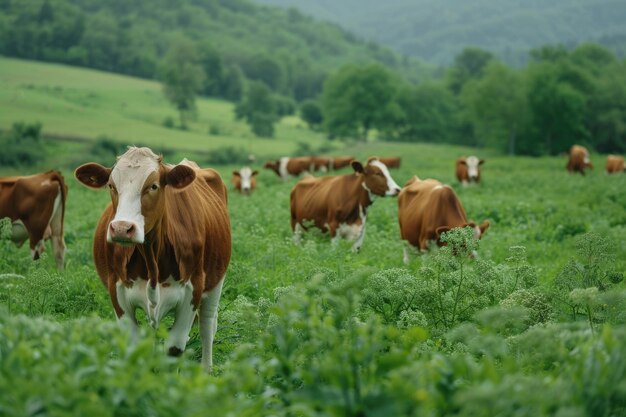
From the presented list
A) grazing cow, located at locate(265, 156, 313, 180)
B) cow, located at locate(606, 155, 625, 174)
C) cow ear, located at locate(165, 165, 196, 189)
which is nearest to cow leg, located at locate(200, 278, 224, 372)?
cow ear, located at locate(165, 165, 196, 189)

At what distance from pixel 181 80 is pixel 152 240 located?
93.5m

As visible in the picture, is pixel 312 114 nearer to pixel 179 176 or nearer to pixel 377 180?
pixel 377 180

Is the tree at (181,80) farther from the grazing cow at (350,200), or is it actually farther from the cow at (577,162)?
the grazing cow at (350,200)

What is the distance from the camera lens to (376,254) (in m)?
11.9

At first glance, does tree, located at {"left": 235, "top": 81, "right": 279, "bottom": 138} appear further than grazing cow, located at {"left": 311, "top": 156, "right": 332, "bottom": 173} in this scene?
Yes

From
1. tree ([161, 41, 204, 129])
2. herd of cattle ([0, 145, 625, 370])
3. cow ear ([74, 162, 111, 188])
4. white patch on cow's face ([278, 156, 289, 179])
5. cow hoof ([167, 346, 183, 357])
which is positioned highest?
tree ([161, 41, 204, 129])

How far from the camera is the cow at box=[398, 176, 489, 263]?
36.1 ft

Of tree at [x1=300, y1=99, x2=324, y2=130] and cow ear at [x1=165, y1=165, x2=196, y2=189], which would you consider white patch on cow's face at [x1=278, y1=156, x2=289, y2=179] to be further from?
tree at [x1=300, y1=99, x2=324, y2=130]

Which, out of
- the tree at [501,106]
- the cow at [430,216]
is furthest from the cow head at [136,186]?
the tree at [501,106]

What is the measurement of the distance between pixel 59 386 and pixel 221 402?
68 centimetres

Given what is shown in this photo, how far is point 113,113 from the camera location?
79125 mm

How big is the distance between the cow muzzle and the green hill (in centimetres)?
5848

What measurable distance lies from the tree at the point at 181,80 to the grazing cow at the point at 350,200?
240 feet

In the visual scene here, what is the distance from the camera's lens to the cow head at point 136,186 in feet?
17.3
